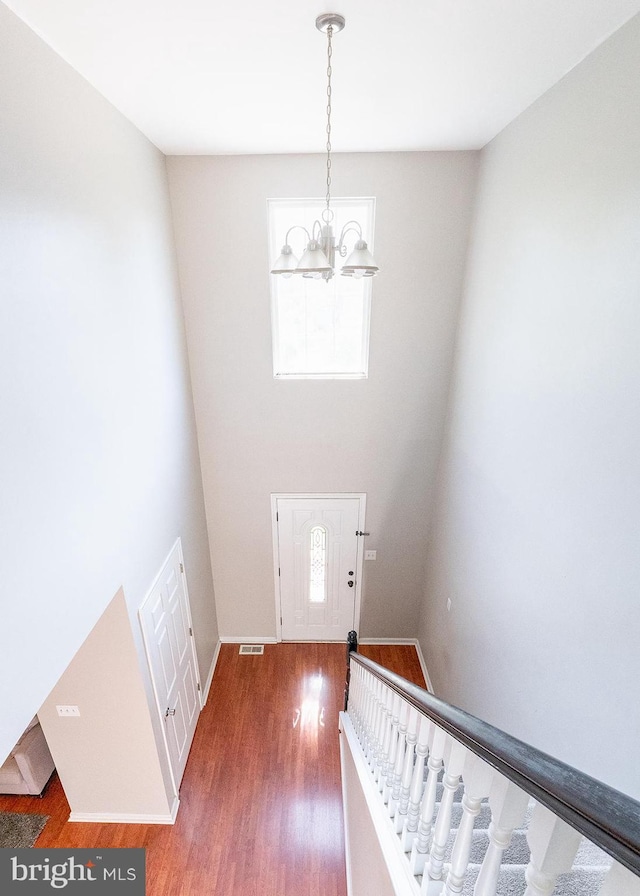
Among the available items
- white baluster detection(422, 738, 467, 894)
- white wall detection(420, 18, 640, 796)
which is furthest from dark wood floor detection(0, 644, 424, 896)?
white baluster detection(422, 738, 467, 894)

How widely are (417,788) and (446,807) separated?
361 mm

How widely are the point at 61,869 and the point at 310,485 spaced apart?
3472mm

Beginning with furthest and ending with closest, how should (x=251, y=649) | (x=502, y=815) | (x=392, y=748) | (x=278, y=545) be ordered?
(x=251, y=649), (x=278, y=545), (x=392, y=748), (x=502, y=815)

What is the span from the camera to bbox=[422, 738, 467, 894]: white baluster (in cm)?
111

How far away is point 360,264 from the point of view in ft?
7.41

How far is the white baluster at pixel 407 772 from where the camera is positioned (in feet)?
5.03

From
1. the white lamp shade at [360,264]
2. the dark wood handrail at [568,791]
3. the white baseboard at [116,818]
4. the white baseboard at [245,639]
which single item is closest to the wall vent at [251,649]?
the white baseboard at [245,639]

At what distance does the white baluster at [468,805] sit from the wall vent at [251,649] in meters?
4.49

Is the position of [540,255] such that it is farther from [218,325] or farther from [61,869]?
[61,869]

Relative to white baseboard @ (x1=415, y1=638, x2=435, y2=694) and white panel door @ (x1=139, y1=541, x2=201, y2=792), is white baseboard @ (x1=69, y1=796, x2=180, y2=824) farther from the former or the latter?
white baseboard @ (x1=415, y1=638, x2=435, y2=694)

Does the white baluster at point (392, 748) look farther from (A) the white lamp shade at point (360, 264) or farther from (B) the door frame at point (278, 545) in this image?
(B) the door frame at point (278, 545)

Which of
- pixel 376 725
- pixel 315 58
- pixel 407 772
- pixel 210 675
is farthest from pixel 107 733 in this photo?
pixel 315 58

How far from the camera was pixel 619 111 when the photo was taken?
6.25 ft

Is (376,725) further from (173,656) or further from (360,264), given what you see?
(360,264)
